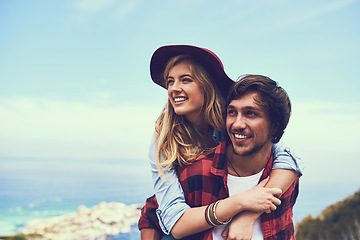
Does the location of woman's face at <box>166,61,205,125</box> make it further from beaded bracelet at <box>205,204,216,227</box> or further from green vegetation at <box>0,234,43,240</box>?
green vegetation at <box>0,234,43,240</box>

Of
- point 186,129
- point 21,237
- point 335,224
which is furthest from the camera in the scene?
point 335,224

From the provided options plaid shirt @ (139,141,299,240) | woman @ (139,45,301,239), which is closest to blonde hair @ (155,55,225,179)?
woman @ (139,45,301,239)

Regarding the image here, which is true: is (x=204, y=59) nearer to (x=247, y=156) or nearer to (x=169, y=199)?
(x=247, y=156)

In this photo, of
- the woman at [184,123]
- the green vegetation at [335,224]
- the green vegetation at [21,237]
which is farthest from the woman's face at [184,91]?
the green vegetation at [335,224]

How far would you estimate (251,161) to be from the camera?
3.53 m

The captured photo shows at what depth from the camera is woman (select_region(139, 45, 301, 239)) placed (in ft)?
11.7

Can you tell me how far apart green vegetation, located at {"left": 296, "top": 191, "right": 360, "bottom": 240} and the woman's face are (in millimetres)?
7791

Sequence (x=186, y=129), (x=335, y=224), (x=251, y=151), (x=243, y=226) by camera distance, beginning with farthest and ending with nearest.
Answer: (x=335, y=224) → (x=186, y=129) → (x=251, y=151) → (x=243, y=226)

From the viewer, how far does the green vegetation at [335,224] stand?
990 cm

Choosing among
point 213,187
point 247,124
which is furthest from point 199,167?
point 247,124

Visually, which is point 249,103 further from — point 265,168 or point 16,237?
point 16,237

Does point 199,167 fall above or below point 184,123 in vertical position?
below

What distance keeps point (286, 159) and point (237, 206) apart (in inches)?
27.9

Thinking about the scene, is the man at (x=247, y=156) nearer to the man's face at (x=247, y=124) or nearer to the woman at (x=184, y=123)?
the man's face at (x=247, y=124)
